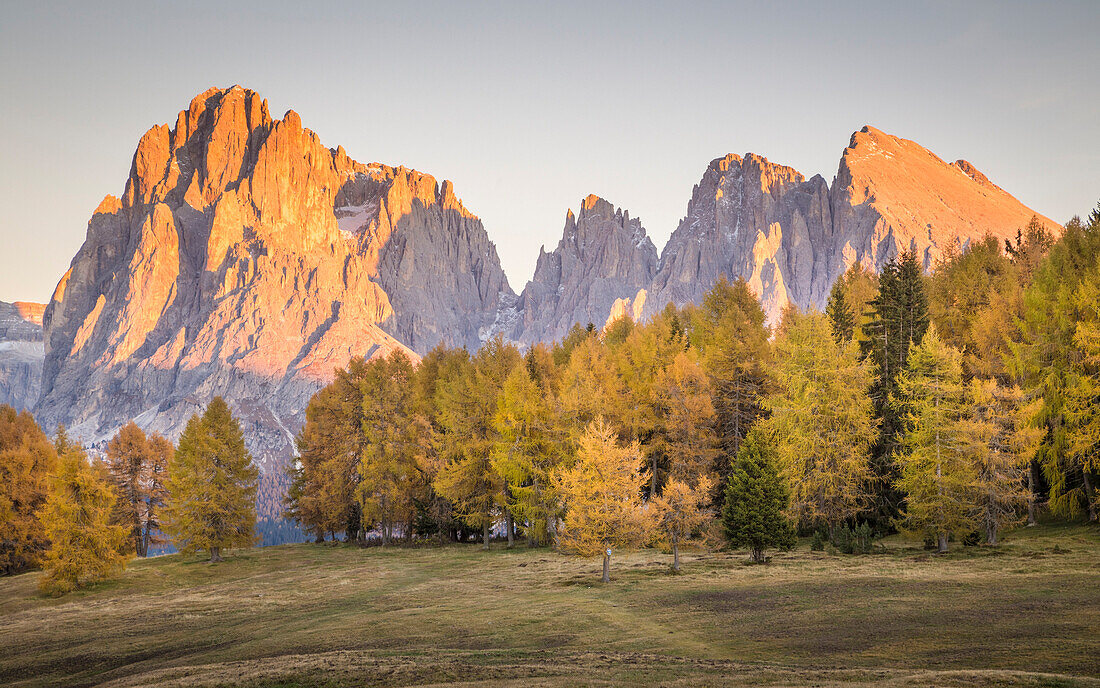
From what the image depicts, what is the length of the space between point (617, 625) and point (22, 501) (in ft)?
168

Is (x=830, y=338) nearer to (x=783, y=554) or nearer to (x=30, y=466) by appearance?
(x=783, y=554)

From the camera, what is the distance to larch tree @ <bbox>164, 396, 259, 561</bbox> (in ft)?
164

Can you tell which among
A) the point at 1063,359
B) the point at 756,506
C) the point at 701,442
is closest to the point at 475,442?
the point at 701,442

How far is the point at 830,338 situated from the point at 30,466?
59390 mm

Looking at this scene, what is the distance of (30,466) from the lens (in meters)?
51.4

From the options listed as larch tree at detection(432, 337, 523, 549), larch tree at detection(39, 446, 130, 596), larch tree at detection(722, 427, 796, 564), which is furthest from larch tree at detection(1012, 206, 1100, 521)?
larch tree at detection(39, 446, 130, 596)

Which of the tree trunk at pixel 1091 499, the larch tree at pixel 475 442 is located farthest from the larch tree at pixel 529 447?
the tree trunk at pixel 1091 499

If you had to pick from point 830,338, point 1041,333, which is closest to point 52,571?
point 830,338

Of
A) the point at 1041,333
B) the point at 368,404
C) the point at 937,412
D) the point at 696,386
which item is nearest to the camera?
the point at 937,412

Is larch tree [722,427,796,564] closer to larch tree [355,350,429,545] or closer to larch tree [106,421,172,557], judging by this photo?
larch tree [355,350,429,545]

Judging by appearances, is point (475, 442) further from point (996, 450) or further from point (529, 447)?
point (996, 450)

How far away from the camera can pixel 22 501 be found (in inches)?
2000

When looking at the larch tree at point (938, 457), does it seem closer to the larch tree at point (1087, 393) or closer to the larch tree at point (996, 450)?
the larch tree at point (996, 450)

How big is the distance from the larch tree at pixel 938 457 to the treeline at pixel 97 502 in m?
46.5
